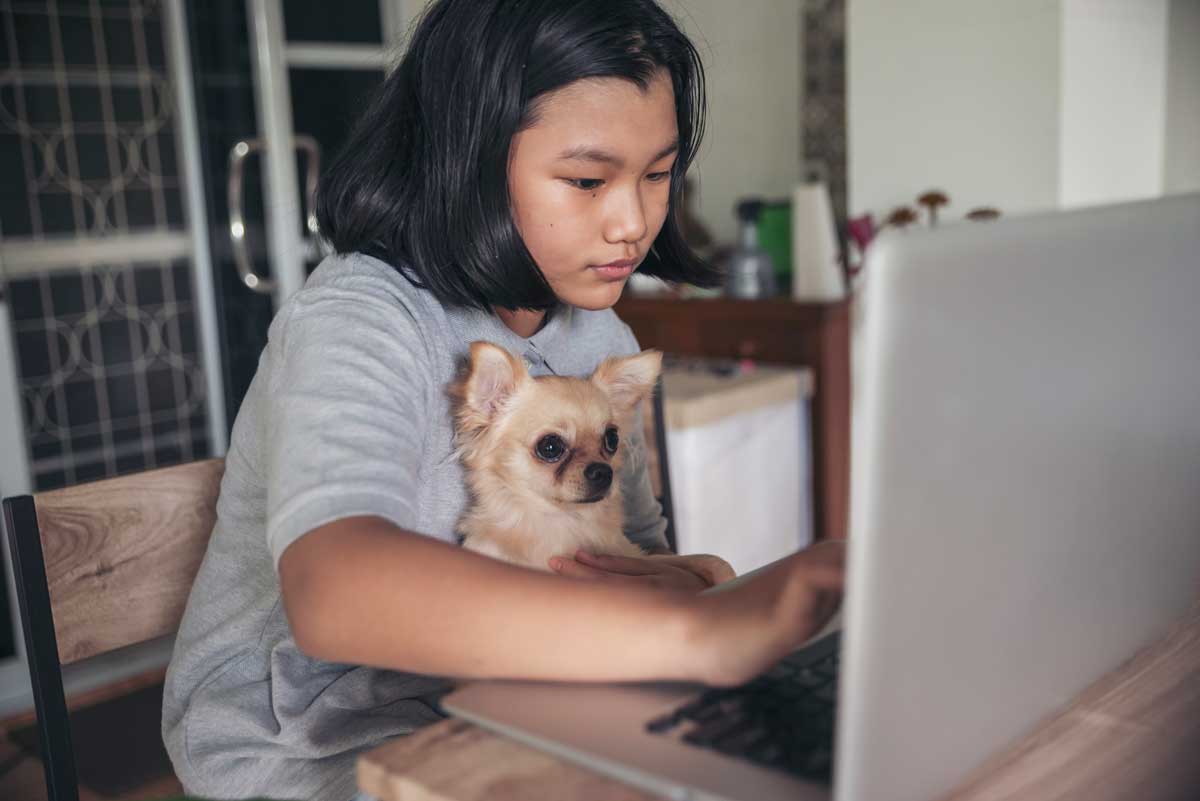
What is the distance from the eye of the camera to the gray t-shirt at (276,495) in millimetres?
745

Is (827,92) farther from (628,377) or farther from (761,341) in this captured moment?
(628,377)

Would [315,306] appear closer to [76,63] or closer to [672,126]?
[672,126]

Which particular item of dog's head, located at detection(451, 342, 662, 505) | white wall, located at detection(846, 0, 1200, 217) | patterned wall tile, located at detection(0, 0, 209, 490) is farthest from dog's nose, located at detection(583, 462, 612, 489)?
patterned wall tile, located at detection(0, 0, 209, 490)

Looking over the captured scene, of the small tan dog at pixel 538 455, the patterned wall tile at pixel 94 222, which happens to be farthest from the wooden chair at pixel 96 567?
the patterned wall tile at pixel 94 222

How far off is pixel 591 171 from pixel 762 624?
0.41 meters

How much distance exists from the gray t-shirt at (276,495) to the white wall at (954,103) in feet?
5.81

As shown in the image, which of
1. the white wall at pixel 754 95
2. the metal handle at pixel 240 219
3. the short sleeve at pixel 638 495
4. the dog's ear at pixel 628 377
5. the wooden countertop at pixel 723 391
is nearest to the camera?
the dog's ear at pixel 628 377

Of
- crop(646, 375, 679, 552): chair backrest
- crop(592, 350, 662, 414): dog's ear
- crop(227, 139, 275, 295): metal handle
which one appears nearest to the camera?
crop(592, 350, 662, 414): dog's ear

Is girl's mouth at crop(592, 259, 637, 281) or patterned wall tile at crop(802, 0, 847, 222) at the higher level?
patterned wall tile at crop(802, 0, 847, 222)

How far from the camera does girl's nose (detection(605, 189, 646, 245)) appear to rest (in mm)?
883

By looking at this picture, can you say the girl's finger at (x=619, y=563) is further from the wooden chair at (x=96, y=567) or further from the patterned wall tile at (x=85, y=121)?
the patterned wall tile at (x=85, y=121)

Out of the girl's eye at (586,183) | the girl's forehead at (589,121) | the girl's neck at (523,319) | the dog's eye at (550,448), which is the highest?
the girl's forehead at (589,121)

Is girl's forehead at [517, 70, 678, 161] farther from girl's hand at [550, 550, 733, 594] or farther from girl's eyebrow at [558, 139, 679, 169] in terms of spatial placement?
girl's hand at [550, 550, 733, 594]

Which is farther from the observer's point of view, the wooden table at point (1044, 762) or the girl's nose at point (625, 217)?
the girl's nose at point (625, 217)
